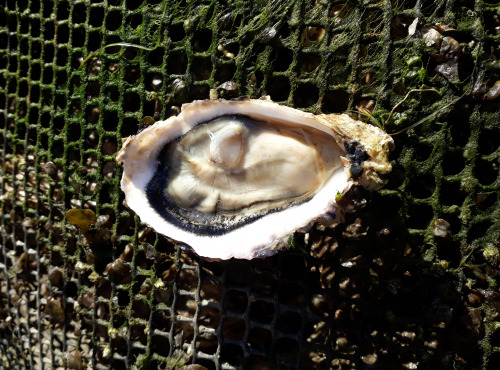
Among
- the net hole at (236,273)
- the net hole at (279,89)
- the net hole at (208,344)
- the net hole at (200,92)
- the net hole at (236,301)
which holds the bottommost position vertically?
the net hole at (208,344)

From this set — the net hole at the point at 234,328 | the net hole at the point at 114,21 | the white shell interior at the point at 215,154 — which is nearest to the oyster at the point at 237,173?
the white shell interior at the point at 215,154

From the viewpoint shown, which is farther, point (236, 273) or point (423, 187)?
point (236, 273)

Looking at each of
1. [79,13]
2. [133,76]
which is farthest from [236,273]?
[79,13]

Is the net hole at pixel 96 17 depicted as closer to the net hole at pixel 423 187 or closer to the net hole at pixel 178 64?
the net hole at pixel 178 64

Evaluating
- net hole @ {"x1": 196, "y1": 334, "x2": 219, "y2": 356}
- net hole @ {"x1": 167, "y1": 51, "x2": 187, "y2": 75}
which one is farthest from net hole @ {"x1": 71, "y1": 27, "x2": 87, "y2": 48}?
net hole @ {"x1": 196, "y1": 334, "x2": 219, "y2": 356}

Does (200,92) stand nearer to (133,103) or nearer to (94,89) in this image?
(133,103)

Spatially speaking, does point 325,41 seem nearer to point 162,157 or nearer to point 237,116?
point 237,116
